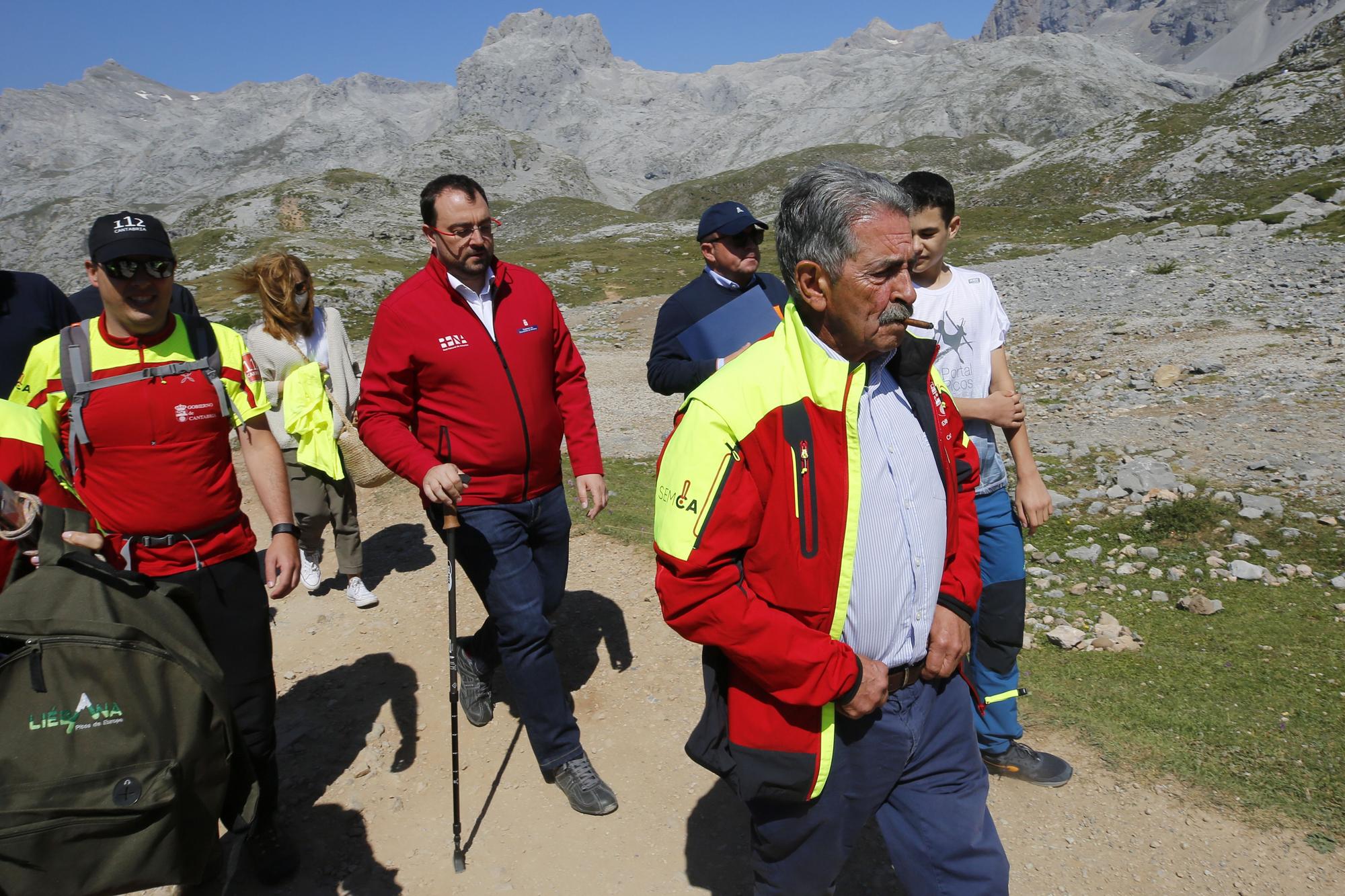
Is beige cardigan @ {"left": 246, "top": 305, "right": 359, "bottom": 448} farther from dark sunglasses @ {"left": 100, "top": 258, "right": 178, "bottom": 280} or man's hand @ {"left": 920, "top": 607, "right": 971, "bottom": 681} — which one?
Answer: man's hand @ {"left": 920, "top": 607, "right": 971, "bottom": 681}

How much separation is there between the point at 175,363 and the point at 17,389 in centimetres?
75

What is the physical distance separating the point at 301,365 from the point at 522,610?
13.0 ft

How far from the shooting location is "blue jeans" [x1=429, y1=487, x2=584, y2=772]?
4699 millimetres

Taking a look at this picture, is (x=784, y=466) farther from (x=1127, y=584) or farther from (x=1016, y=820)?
(x=1127, y=584)

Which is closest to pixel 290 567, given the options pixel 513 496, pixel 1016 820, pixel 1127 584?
pixel 513 496

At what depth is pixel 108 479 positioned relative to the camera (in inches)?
157

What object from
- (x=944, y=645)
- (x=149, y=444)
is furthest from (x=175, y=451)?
(x=944, y=645)

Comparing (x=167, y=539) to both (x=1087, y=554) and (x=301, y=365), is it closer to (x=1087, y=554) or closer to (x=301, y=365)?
(x=301, y=365)

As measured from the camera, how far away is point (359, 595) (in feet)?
25.2

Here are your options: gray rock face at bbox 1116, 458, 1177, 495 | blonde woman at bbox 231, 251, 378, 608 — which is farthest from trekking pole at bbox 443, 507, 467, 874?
gray rock face at bbox 1116, 458, 1177, 495

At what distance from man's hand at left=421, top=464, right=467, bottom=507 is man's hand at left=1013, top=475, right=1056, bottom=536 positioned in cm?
294

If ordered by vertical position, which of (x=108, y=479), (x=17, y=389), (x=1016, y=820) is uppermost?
(x=17, y=389)

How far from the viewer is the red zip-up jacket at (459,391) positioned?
4.61 metres

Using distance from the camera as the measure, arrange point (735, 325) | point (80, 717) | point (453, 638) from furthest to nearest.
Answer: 1. point (735, 325)
2. point (453, 638)
3. point (80, 717)
